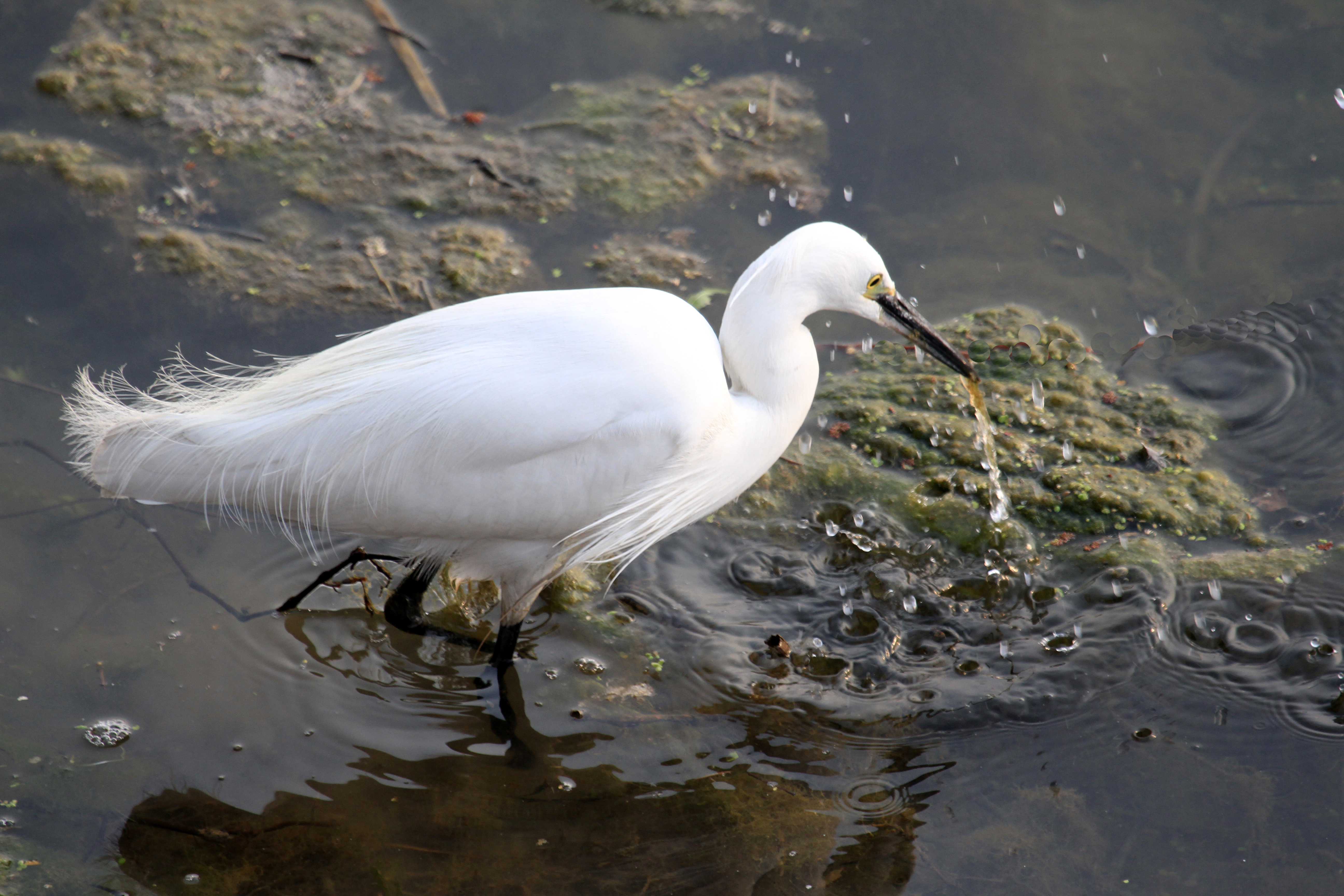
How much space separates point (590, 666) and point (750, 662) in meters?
0.44

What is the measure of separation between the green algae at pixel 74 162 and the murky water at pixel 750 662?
0.25 ft

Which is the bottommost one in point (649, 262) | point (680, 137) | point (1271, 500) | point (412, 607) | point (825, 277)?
point (412, 607)

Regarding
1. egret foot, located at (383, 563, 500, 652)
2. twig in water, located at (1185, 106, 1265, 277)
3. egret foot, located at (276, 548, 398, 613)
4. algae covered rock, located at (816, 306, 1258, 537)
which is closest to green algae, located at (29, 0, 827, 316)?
algae covered rock, located at (816, 306, 1258, 537)

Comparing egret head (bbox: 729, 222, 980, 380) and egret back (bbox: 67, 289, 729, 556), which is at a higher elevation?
egret head (bbox: 729, 222, 980, 380)

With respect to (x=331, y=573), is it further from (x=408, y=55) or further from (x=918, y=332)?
(x=408, y=55)

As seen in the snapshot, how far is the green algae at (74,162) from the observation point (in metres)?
4.12

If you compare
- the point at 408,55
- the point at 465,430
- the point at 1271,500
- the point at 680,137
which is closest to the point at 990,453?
the point at 1271,500

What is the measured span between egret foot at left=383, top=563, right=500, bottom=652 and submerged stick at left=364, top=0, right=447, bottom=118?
246 cm

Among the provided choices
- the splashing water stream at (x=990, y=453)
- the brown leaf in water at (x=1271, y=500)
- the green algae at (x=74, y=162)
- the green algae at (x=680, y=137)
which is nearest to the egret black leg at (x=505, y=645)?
the splashing water stream at (x=990, y=453)

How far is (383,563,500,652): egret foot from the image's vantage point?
2918mm

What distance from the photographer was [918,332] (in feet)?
8.86

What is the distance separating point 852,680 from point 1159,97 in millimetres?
3351

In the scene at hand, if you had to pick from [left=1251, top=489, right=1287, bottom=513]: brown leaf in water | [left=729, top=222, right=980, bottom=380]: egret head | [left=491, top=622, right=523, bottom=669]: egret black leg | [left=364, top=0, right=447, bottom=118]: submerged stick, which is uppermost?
[left=364, top=0, right=447, bottom=118]: submerged stick

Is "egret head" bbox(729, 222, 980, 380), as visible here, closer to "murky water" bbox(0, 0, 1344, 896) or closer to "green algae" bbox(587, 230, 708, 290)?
"murky water" bbox(0, 0, 1344, 896)
